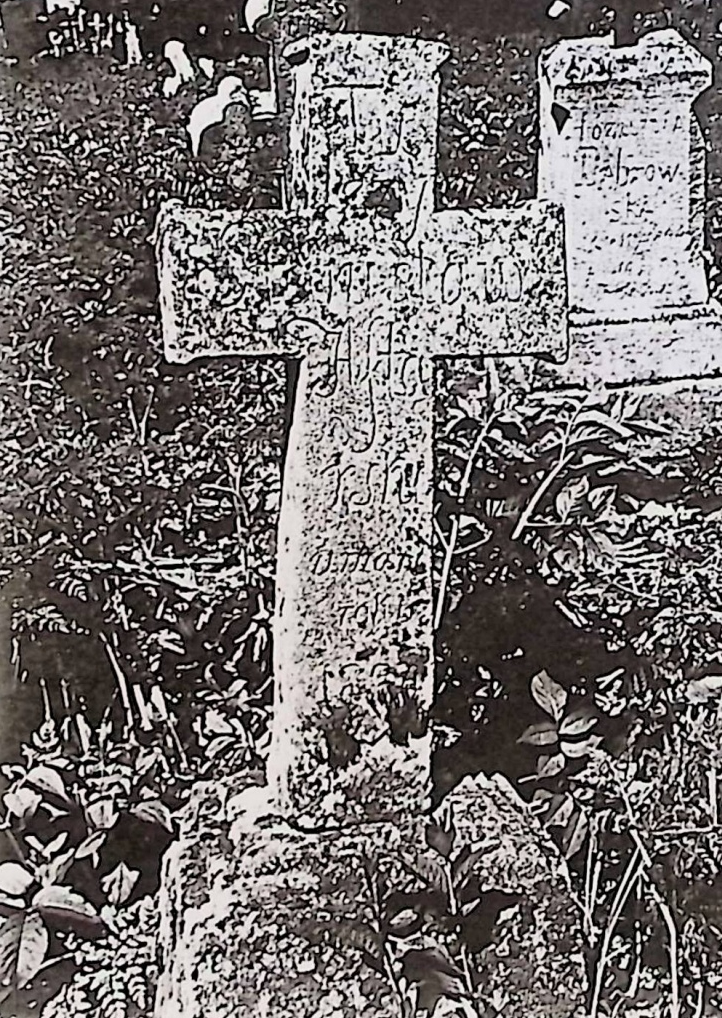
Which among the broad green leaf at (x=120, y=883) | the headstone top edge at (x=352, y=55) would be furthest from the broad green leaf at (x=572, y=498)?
the broad green leaf at (x=120, y=883)

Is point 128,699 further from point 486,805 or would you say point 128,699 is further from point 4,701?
point 486,805

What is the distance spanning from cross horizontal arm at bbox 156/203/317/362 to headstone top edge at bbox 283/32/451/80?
0.41 ft

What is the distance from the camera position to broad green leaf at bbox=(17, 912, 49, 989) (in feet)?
3.70

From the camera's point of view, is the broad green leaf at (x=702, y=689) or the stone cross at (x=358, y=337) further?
the broad green leaf at (x=702, y=689)

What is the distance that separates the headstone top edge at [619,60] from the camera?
1136mm

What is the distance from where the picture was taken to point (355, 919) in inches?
45.8

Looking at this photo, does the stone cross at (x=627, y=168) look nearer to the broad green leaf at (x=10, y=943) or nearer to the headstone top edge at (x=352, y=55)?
the headstone top edge at (x=352, y=55)

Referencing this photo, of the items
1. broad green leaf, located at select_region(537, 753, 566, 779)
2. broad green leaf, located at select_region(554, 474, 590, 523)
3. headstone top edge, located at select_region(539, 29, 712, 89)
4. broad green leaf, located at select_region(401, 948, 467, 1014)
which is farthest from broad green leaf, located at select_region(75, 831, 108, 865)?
headstone top edge, located at select_region(539, 29, 712, 89)

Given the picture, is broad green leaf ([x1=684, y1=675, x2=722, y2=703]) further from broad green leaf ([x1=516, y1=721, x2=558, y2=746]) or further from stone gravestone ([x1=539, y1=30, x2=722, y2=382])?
stone gravestone ([x1=539, y1=30, x2=722, y2=382])

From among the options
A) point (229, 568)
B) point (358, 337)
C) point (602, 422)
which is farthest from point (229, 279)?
point (602, 422)

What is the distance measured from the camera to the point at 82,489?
1.12m

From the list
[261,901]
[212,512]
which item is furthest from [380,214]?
[261,901]

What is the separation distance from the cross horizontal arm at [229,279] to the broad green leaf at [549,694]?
396 millimetres

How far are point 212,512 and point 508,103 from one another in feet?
1.50
